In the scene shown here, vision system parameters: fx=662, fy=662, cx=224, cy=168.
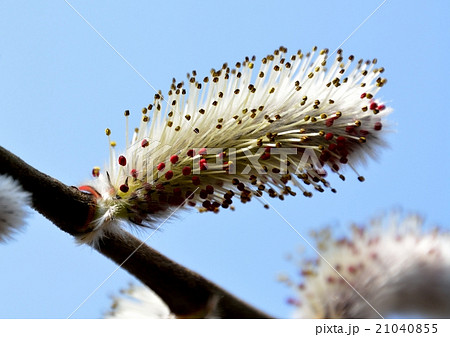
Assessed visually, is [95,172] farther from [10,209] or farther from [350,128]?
[350,128]

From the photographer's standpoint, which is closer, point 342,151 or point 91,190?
point 91,190

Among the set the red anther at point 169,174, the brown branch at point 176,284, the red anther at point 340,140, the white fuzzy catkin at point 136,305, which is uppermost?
the red anther at point 340,140

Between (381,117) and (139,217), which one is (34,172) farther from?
(381,117)

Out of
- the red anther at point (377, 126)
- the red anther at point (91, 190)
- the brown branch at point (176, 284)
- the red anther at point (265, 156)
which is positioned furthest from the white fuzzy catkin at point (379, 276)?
the red anther at point (91, 190)

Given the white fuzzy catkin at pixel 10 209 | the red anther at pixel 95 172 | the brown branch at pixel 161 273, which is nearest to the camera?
the white fuzzy catkin at pixel 10 209

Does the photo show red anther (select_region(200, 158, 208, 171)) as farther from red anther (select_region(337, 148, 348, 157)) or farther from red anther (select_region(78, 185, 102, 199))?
red anther (select_region(337, 148, 348, 157))

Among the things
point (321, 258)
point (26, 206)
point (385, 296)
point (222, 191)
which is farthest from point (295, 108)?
point (26, 206)

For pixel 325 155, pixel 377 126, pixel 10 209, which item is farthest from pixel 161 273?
pixel 377 126

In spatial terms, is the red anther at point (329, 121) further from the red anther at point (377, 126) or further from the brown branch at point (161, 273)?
the brown branch at point (161, 273)
